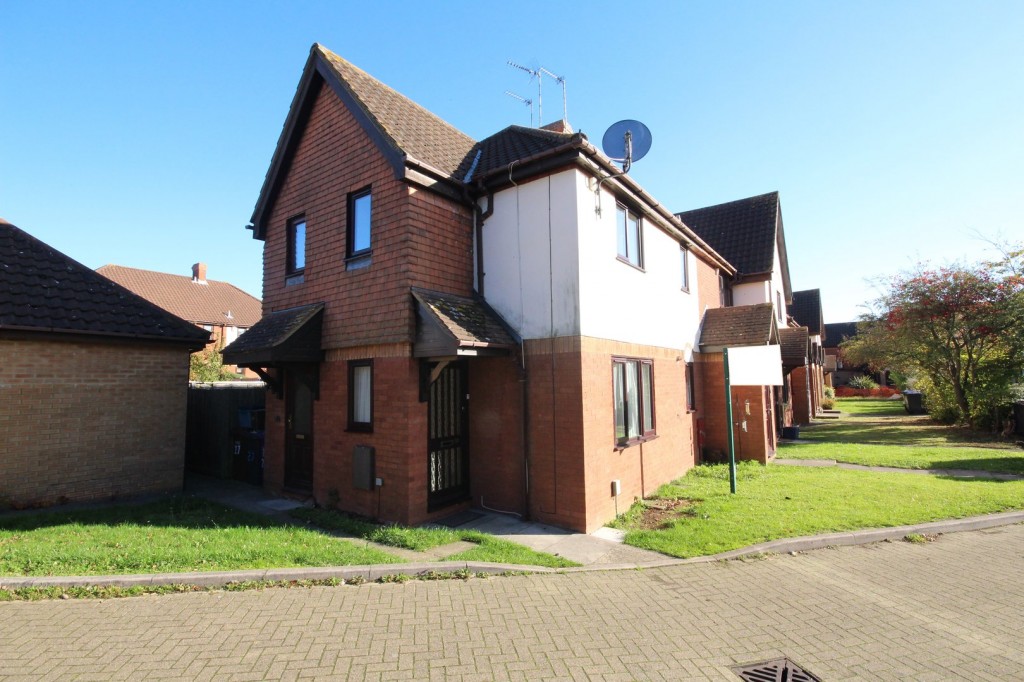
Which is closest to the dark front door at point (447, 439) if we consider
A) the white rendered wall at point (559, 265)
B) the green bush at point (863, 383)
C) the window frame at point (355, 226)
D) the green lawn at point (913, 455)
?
the white rendered wall at point (559, 265)

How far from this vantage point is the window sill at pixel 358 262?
8250 millimetres

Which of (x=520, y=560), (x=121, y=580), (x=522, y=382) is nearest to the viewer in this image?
(x=121, y=580)

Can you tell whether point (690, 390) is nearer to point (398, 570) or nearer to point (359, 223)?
point (359, 223)

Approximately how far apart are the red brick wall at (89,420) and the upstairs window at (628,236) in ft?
29.3

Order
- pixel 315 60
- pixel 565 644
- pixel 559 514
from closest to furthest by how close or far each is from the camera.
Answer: pixel 565 644 → pixel 559 514 → pixel 315 60

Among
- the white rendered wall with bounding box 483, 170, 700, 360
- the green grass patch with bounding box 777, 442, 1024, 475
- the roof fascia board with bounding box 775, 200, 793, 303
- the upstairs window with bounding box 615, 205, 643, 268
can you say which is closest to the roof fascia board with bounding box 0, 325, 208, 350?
the white rendered wall with bounding box 483, 170, 700, 360

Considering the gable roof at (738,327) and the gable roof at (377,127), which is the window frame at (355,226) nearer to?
the gable roof at (377,127)

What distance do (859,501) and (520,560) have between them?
6.29 meters

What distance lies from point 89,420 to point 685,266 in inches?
505

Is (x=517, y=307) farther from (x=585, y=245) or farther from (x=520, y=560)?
(x=520, y=560)

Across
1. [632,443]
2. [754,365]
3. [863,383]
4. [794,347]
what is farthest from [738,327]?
[863,383]

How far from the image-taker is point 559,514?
24.2 ft

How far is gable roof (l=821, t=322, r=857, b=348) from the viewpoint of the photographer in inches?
2222

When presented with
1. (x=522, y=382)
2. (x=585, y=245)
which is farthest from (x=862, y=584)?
(x=585, y=245)
